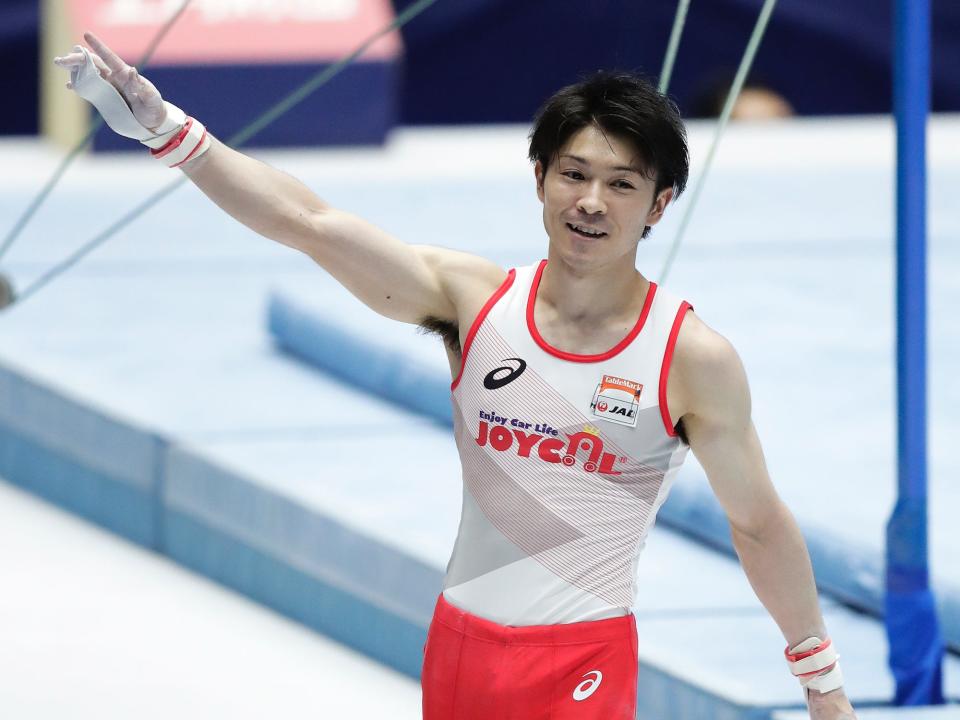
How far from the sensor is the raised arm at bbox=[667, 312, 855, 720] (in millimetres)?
2363

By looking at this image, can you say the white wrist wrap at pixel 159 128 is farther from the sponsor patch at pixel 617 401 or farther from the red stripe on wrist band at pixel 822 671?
the red stripe on wrist band at pixel 822 671

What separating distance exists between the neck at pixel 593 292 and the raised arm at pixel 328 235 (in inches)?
4.3

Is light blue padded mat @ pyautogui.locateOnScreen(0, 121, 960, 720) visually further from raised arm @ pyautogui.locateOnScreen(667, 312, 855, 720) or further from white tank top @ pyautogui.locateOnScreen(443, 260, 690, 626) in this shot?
white tank top @ pyautogui.locateOnScreen(443, 260, 690, 626)

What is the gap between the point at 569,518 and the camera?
8.03 ft

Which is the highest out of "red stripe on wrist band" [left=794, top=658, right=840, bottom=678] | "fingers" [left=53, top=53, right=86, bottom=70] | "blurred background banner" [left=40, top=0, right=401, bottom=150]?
"blurred background banner" [left=40, top=0, right=401, bottom=150]

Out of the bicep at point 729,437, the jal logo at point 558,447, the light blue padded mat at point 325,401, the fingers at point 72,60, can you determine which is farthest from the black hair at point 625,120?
the light blue padded mat at point 325,401

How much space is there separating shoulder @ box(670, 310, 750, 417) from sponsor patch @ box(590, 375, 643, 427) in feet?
0.19

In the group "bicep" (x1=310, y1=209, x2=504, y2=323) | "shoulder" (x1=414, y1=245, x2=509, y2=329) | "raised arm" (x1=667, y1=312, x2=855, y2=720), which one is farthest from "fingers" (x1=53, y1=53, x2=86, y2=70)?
"raised arm" (x1=667, y1=312, x2=855, y2=720)

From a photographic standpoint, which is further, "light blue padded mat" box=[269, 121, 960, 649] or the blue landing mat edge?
"light blue padded mat" box=[269, 121, 960, 649]

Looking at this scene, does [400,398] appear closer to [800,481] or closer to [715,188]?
[800,481]

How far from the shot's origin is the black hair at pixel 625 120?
229cm

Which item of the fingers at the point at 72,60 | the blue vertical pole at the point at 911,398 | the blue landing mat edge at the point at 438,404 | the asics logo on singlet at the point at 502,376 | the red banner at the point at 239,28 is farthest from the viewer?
the red banner at the point at 239,28

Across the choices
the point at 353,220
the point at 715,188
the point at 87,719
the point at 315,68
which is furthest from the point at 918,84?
A: the point at 315,68

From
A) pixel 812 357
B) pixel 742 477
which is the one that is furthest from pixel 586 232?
pixel 812 357
